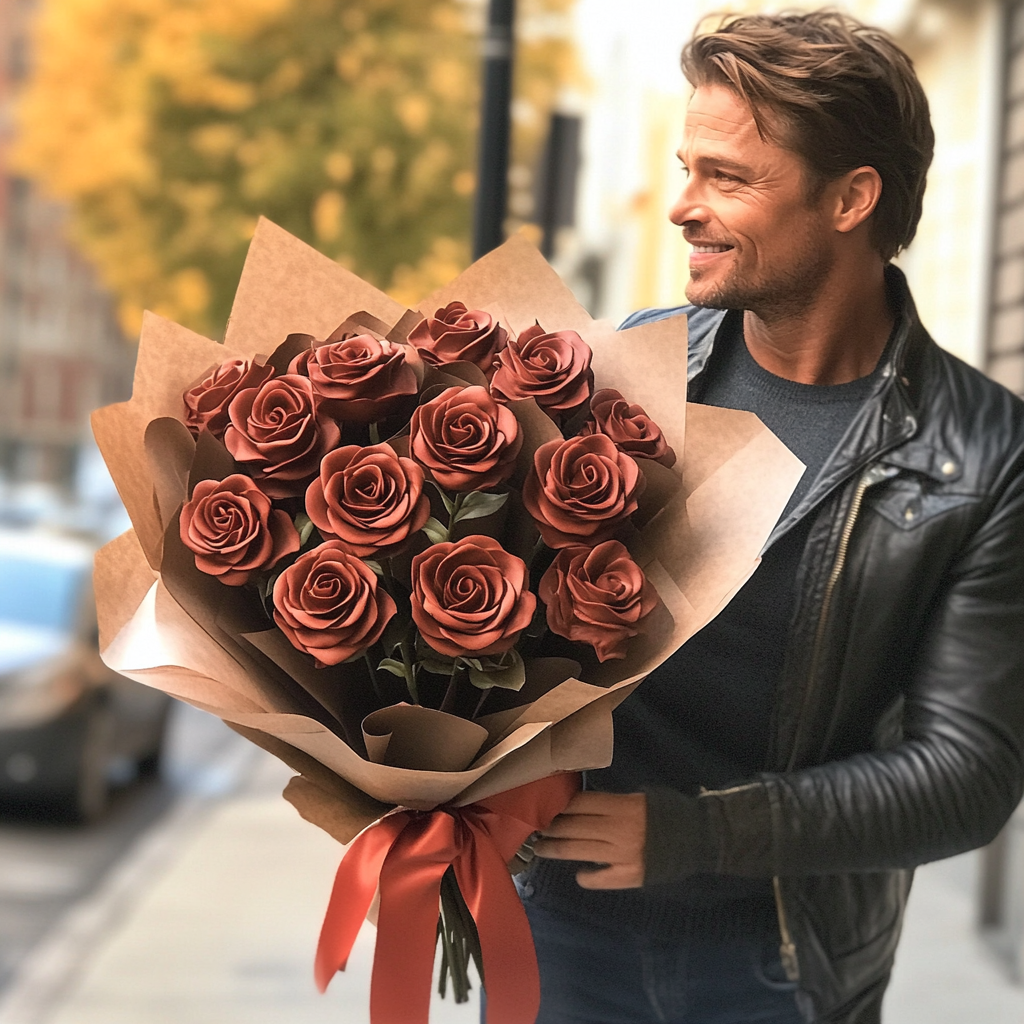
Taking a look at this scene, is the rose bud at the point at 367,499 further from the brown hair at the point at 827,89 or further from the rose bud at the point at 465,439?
the brown hair at the point at 827,89

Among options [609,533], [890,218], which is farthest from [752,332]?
[609,533]

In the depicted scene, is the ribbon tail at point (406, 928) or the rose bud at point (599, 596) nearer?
the rose bud at point (599, 596)

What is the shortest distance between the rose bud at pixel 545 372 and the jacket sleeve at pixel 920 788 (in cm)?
52

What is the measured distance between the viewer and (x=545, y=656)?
1.70 meters

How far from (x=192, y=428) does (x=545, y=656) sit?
0.48 m

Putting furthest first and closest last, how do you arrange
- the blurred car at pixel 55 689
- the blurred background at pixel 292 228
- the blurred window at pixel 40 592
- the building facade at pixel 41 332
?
the building facade at pixel 41 332
the blurred window at pixel 40 592
the blurred car at pixel 55 689
the blurred background at pixel 292 228

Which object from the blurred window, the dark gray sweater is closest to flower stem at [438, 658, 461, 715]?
the dark gray sweater

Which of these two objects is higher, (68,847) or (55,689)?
(55,689)

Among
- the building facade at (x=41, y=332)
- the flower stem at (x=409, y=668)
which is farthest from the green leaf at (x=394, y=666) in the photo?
the building facade at (x=41, y=332)

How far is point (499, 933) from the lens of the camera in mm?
1739

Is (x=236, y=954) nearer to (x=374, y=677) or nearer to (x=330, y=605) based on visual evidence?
(x=374, y=677)

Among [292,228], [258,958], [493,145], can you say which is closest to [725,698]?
[493,145]

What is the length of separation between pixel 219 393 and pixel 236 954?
16.1 feet

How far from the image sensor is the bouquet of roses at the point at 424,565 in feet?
5.12
